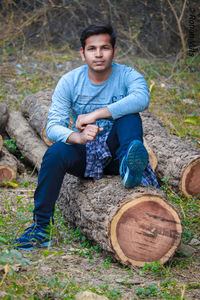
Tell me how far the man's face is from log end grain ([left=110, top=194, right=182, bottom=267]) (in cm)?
119

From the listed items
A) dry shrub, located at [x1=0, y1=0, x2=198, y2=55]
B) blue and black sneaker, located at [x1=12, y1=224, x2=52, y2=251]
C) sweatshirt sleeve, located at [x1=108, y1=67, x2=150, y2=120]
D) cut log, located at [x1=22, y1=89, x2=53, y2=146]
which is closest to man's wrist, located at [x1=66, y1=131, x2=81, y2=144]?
sweatshirt sleeve, located at [x1=108, y1=67, x2=150, y2=120]

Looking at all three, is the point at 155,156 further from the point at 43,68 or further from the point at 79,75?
the point at 43,68

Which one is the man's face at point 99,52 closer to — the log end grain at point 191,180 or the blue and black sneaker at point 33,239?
the blue and black sneaker at point 33,239

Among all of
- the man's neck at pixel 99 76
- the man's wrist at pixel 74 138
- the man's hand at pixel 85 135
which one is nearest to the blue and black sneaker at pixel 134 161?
the man's hand at pixel 85 135

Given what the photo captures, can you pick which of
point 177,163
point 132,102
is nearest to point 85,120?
point 132,102

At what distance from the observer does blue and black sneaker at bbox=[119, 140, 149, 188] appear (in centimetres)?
268

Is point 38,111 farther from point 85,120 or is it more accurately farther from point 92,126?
point 92,126

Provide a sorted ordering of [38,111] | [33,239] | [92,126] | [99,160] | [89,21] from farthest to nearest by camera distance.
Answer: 1. [89,21]
2. [38,111]
3. [99,160]
4. [92,126]
5. [33,239]

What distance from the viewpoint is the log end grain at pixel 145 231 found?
2740mm

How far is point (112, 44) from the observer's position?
3.36 m

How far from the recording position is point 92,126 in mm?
3045

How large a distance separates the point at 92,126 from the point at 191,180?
1.73m

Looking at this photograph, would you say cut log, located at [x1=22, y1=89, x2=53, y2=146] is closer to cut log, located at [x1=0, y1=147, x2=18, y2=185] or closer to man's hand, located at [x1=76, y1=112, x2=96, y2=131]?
cut log, located at [x1=0, y1=147, x2=18, y2=185]

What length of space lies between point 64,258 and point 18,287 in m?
0.87
